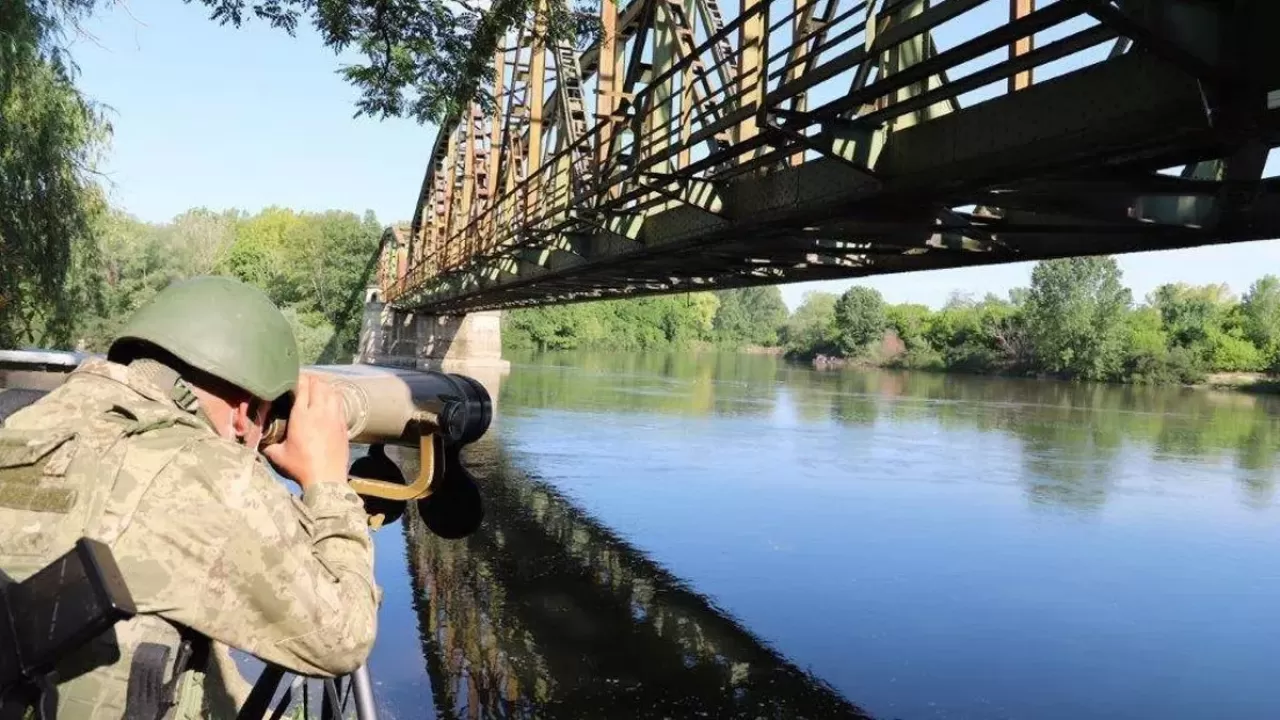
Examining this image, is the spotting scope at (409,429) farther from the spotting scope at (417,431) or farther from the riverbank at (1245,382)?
the riverbank at (1245,382)

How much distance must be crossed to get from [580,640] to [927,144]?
19.0 feet

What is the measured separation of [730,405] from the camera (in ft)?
121

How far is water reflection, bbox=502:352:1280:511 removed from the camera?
22.6 metres

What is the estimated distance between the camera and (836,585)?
39.7 ft

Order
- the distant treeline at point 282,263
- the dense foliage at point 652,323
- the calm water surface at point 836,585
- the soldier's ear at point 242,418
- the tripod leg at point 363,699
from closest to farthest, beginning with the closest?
the soldier's ear at point 242,418 → the tripod leg at point 363,699 → the calm water surface at point 836,585 → the distant treeline at point 282,263 → the dense foliage at point 652,323

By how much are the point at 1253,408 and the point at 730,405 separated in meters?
26.1

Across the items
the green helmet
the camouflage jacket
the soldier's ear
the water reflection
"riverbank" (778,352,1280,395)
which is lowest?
the water reflection

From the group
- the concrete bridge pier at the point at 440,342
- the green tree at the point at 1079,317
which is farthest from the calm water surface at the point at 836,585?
the green tree at the point at 1079,317

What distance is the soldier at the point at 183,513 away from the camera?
1740mm

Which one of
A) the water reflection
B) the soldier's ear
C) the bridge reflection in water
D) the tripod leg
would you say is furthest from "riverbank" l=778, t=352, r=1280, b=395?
the soldier's ear

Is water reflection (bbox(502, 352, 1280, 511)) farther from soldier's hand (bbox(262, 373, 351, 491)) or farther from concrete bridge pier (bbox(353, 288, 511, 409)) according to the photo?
soldier's hand (bbox(262, 373, 351, 491))

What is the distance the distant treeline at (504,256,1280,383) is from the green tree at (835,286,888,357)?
0.30 feet

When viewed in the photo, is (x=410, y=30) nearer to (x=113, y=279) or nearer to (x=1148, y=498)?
(x=1148, y=498)

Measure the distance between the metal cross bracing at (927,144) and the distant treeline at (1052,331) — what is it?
62029 millimetres
